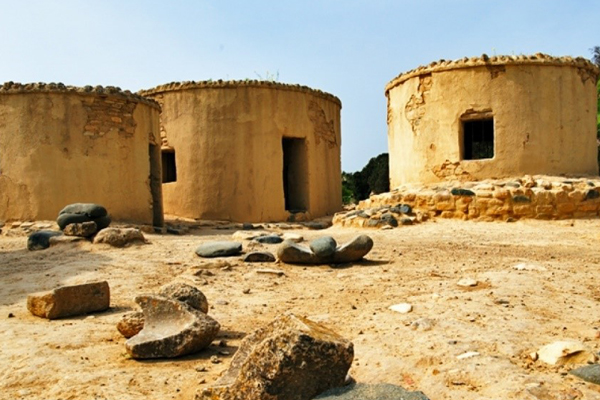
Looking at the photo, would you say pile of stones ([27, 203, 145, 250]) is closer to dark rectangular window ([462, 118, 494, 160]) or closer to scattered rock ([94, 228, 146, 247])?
scattered rock ([94, 228, 146, 247])

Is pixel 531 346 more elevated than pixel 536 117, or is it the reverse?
pixel 536 117

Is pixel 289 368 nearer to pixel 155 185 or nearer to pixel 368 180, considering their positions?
pixel 155 185

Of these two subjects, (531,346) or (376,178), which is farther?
(376,178)

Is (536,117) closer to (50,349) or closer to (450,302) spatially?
(450,302)

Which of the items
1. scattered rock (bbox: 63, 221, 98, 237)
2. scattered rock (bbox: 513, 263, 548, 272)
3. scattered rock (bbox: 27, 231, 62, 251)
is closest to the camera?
scattered rock (bbox: 513, 263, 548, 272)

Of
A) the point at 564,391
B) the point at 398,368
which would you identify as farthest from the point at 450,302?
the point at 564,391

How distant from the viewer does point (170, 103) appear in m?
13.7

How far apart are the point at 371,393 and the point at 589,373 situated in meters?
1.16

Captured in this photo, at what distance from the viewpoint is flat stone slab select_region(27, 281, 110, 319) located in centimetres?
446

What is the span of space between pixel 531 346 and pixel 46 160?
926cm

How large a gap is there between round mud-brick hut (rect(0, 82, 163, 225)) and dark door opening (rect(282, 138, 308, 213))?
4376 millimetres

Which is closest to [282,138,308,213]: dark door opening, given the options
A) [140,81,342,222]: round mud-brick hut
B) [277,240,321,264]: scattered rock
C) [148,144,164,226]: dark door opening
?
[140,81,342,222]: round mud-brick hut

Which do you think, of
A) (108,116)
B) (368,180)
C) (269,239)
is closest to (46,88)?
(108,116)

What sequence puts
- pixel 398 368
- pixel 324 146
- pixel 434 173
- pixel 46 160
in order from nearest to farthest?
pixel 398 368 < pixel 46 160 < pixel 434 173 < pixel 324 146
